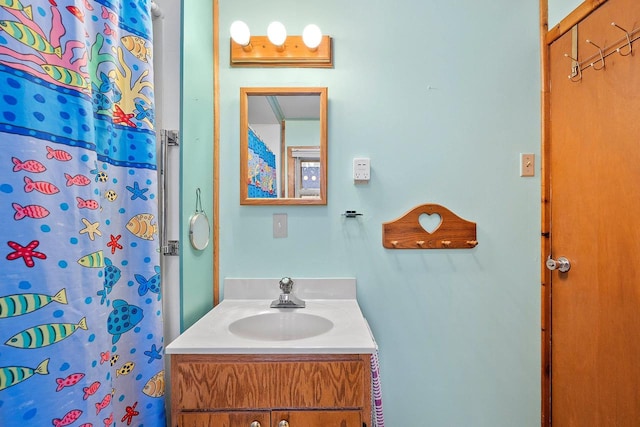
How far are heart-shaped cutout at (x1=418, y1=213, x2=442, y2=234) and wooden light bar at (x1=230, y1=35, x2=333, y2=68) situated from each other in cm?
83

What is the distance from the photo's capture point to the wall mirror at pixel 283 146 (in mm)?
1294

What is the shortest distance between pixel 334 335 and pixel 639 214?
1071 mm

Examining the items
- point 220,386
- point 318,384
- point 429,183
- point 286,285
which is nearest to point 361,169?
point 429,183

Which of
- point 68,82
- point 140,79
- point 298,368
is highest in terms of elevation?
point 140,79

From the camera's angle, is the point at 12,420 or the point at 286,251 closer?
the point at 12,420

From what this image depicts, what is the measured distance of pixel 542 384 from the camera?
4.24ft

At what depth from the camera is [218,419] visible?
0.82m

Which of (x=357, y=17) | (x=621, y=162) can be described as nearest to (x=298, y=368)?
(x=621, y=162)

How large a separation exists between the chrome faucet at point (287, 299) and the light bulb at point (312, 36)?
1.03m

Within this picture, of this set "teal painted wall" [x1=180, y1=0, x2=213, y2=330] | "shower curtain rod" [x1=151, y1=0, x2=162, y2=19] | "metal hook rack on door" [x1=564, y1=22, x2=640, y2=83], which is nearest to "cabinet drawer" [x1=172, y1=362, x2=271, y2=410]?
"teal painted wall" [x1=180, y1=0, x2=213, y2=330]

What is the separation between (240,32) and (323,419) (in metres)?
1.49

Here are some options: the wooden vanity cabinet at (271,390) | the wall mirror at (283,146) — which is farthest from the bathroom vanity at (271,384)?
the wall mirror at (283,146)

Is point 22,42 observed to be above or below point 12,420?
above

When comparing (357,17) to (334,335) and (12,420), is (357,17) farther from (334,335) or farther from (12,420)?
(12,420)
